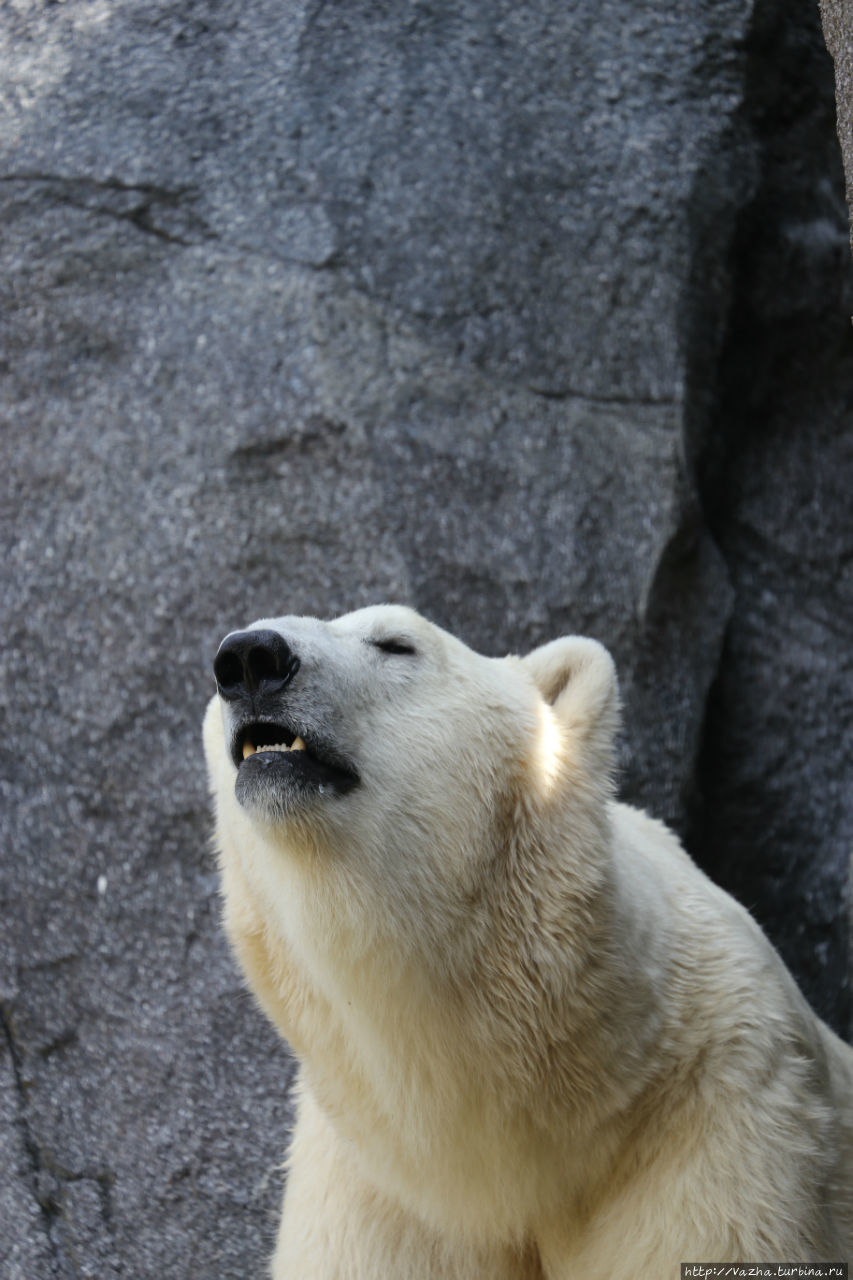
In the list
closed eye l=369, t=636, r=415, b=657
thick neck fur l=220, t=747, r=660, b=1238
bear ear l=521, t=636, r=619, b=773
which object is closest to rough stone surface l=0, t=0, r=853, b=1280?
bear ear l=521, t=636, r=619, b=773

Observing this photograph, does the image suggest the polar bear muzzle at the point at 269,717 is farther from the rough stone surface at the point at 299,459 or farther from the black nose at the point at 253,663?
the rough stone surface at the point at 299,459

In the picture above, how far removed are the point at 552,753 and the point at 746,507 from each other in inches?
78.9

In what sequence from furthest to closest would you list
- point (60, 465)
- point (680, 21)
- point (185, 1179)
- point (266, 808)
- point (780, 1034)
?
point (680, 21) → point (60, 465) → point (185, 1179) → point (780, 1034) → point (266, 808)

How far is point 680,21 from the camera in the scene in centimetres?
A: 367

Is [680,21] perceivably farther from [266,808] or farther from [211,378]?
[266,808]

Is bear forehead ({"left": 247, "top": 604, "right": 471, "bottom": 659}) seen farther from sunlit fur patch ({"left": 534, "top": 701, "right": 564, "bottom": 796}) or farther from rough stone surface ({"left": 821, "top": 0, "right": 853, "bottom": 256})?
rough stone surface ({"left": 821, "top": 0, "right": 853, "bottom": 256})

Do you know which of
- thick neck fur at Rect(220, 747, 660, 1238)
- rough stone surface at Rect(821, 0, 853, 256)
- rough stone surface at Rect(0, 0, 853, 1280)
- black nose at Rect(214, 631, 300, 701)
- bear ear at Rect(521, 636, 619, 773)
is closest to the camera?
black nose at Rect(214, 631, 300, 701)

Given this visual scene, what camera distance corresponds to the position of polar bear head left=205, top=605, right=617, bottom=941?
187 centimetres

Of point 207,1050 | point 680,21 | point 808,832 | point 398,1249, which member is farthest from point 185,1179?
point 680,21

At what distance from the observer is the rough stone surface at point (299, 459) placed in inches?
126

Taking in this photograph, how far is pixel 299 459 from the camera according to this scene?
337cm

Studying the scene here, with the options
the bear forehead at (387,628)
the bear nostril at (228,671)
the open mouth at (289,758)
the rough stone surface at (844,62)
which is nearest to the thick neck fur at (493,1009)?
the open mouth at (289,758)

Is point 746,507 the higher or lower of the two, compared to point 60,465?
lower

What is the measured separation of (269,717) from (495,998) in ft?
1.87
